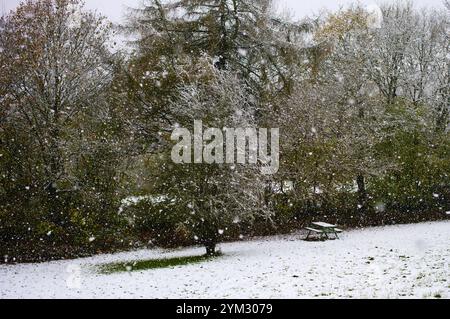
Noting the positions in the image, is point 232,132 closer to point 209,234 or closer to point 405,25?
point 209,234

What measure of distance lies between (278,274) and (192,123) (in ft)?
16.7

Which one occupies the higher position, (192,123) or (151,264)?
(192,123)

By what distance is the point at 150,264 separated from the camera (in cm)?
1228

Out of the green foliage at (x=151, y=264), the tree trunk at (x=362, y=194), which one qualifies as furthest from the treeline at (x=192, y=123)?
the green foliage at (x=151, y=264)

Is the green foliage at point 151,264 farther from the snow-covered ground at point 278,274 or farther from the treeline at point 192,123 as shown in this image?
the treeline at point 192,123

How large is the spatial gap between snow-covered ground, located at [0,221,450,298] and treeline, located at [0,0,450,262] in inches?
62.0

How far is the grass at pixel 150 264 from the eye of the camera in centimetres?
1166

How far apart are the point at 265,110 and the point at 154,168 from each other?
6786 mm

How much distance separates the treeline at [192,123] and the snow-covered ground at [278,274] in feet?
5.17

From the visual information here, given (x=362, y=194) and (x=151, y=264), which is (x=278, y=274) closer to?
(x=151, y=264)

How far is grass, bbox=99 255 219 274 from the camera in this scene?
38.2 ft

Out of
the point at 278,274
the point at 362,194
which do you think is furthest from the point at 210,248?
the point at 362,194
